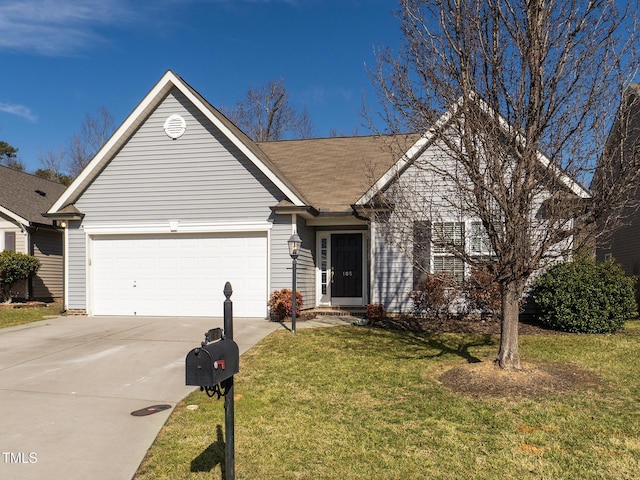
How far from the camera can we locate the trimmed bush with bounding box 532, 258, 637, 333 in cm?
982

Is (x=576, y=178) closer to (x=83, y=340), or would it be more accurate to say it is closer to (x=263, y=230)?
(x=263, y=230)

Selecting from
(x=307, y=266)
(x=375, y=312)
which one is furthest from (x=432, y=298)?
(x=307, y=266)

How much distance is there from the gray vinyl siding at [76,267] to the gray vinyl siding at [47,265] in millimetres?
5230

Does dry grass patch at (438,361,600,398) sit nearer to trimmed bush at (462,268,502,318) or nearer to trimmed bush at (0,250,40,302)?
trimmed bush at (462,268,502,318)

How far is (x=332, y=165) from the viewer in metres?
14.8

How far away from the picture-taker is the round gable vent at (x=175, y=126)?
12.6 meters

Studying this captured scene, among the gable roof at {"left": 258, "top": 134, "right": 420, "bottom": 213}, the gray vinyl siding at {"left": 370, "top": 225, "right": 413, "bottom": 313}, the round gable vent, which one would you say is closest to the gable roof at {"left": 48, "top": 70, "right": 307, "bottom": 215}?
the round gable vent

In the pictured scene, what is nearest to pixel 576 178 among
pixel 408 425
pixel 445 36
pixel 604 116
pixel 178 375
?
pixel 604 116

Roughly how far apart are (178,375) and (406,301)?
6505 millimetres

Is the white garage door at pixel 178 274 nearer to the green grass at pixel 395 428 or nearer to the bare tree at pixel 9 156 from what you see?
the green grass at pixel 395 428

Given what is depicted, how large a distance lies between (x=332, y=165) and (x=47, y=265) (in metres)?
11.7

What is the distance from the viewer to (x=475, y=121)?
5.99 m

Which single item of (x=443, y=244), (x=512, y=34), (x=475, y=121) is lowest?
(x=443, y=244)

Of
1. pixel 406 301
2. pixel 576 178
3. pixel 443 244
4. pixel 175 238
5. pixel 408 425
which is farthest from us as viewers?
pixel 175 238
